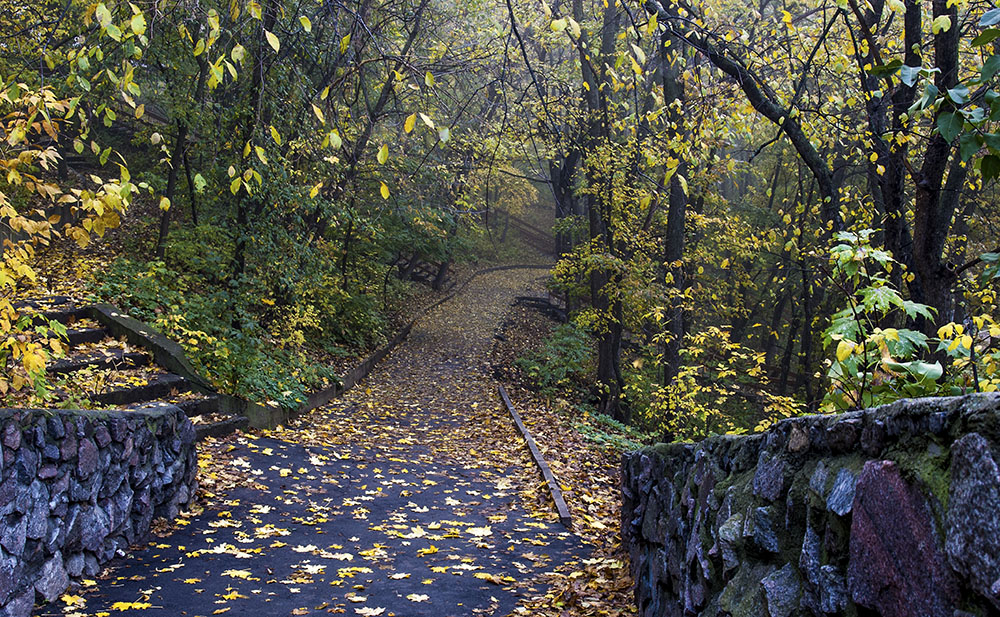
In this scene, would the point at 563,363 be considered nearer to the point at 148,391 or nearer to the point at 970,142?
the point at 148,391

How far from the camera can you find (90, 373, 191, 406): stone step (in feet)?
23.0

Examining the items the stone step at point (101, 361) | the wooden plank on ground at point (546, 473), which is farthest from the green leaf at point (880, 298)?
the stone step at point (101, 361)

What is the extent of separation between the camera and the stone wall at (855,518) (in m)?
1.44

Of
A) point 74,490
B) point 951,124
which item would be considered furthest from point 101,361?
point 951,124

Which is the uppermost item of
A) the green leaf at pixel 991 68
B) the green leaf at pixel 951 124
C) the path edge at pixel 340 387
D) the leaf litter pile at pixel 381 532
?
the green leaf at pixel 991 68

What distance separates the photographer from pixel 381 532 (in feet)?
Result: 19.9

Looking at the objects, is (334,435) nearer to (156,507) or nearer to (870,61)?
(156,507)

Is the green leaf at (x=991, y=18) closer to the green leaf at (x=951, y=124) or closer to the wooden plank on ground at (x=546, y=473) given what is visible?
the green leaf at (x=951, y=124)

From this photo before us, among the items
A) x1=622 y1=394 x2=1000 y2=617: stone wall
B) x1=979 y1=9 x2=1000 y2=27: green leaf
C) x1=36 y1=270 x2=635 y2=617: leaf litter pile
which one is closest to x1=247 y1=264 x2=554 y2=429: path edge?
x1=36 y1=270 x2=635 y2=617: leaf litter pile

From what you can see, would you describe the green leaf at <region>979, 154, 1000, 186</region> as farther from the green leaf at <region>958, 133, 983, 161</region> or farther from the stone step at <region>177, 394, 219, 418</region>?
the stone step at <region>177, 394, 219, 418</region>

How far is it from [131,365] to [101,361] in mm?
375

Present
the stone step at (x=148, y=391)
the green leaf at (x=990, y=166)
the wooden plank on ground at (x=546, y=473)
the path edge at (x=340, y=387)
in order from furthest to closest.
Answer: the path edge at (x=340, y=387) < the stone step at (x=148, y=391) < the wooden plank on ground at (x=546, y=473) < the green leaf at (x=990, y=166)

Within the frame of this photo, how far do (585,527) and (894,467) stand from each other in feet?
17.2

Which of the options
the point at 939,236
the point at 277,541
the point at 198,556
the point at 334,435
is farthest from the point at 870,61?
the point at 334,435
